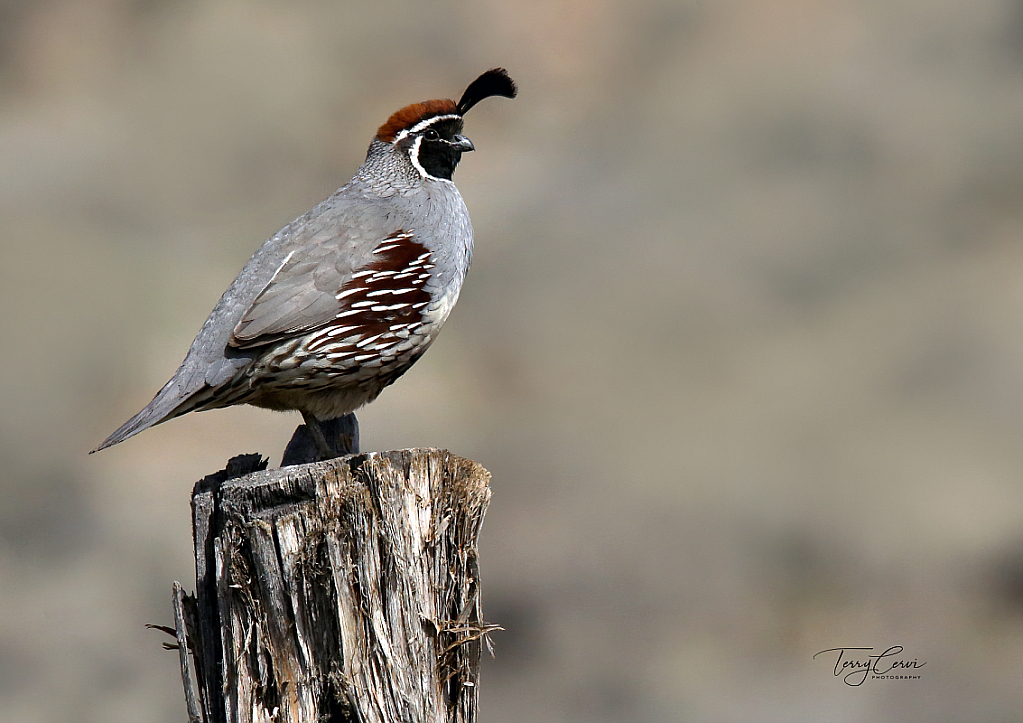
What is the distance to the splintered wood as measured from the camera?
3.28 m

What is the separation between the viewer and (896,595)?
950cm

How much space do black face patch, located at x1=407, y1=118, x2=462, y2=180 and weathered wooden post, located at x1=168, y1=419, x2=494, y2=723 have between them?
2.43 metres

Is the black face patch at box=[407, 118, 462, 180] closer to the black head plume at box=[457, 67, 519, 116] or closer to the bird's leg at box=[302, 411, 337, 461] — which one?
the black head plume at box=[457, 67, 519, 116]

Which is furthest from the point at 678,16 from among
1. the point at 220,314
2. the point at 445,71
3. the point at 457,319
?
the point at 220,314

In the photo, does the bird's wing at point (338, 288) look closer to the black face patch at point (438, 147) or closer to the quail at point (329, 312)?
the quail at point (329, 312)

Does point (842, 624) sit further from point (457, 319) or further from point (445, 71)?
point (445, 71)

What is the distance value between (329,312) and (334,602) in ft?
5.44

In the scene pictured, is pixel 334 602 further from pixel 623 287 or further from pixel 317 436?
pixel 623 287

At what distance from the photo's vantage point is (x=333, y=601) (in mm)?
3277

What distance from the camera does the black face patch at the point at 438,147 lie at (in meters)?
5.57

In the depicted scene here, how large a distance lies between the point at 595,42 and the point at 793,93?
344cm

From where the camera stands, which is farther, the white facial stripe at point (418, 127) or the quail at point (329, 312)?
the white facial stripe at point (418, 127)
